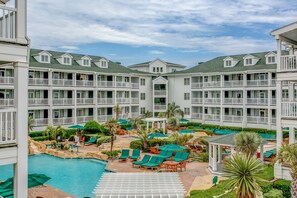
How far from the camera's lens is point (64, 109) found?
4409cm

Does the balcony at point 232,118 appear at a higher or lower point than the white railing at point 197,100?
lower

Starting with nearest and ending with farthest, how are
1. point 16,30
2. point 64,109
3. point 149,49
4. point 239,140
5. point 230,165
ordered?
1. point 16,30
2. point 230,165
3. point 239,140
4. point 64,109
5. point 149,49

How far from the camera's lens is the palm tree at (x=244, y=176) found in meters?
12.3

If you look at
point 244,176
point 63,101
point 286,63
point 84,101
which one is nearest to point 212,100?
point 84,101

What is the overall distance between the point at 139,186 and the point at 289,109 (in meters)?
10.2

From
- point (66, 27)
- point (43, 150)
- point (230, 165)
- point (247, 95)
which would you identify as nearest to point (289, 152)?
point (230, 165)

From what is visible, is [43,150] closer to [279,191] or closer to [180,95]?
[279,191]

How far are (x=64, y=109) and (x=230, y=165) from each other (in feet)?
114

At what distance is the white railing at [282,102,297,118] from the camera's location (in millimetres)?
18706

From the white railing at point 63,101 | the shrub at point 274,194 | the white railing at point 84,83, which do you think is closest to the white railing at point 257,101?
the white railing at point 84,83

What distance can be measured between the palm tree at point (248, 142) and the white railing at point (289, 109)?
2.33m

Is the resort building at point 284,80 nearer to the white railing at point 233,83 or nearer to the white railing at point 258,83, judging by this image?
the white railing at point 258,83

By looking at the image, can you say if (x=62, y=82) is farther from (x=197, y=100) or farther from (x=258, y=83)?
(x=258, y=83)

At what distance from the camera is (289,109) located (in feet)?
61.7
